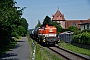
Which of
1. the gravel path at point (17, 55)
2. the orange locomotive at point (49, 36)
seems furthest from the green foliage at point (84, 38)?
the gravel path at point (17, 55)

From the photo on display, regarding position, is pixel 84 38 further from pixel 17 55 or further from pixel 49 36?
pixel 17 55

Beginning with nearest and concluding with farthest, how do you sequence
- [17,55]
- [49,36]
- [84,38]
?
[17,55], [84,38], [49,36]

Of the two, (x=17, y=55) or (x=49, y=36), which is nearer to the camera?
(x=17, y=55)

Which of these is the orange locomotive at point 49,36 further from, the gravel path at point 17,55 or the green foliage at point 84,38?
the gravel path at point 17,55

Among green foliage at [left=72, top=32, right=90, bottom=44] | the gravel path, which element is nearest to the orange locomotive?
green foliage at [left=72, top=32, right=90, bottom=44]

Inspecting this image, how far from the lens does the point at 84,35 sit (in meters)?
32.5

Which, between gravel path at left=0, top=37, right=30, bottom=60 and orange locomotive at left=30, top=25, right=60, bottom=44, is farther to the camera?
orange locomotive at left=30, top=25, right=60, bottom=44

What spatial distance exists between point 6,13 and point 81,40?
17081 mm

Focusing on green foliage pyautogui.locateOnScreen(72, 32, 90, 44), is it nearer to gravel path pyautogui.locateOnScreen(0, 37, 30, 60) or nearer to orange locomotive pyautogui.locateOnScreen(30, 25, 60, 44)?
orange locomotive pyautogui.locateOnScreen(30, 25, 60, 44)

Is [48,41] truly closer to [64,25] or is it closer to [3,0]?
[3,0]

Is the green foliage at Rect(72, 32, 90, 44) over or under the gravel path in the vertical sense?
over

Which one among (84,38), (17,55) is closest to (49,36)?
(84,38)

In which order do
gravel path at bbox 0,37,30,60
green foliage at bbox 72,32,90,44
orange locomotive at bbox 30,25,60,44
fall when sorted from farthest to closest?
orange locomotive at bbox 30,25,60,44, green foliage at bbox 72,32,90,44, gravel path at bbox 0,37,30,60

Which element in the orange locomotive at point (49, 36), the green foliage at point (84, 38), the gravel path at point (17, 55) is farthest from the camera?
the orange locomotive at point (49, 36)
